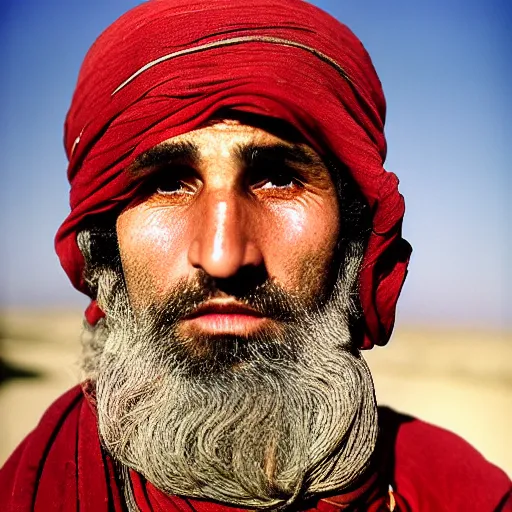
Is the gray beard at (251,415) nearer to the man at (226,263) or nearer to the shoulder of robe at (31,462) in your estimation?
the man at (226,263)

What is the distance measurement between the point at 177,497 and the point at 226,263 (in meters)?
0.77

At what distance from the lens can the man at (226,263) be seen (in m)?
1.78

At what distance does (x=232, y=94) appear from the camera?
5.88 feet

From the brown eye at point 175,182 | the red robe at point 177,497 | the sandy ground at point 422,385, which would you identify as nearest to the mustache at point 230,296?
the brown eye at point 175,182

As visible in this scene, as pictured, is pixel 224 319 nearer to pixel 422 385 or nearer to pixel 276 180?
pixel 276 180

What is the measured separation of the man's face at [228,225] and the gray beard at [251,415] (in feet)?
0.39

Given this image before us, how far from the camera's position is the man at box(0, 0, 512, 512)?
5.85ft

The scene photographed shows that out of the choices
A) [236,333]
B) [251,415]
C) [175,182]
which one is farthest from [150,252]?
[251,415]

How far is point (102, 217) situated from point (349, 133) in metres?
0.90

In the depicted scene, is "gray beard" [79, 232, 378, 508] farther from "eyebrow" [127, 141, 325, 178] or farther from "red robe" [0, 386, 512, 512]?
"eyebrow" [127, 141, 325, 178]

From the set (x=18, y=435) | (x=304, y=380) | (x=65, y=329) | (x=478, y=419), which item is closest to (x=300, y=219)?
(x=304, y=380)

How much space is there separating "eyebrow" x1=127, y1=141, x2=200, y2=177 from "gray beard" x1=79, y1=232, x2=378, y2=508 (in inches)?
18.9

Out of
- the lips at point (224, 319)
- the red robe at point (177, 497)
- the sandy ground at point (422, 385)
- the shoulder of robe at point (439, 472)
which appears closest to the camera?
the lips at point (224, 319)

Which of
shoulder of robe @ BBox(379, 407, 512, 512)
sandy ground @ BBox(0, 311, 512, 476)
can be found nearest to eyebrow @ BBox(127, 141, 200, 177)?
sandy ground @ BBox(0, 311, 512, 476)
